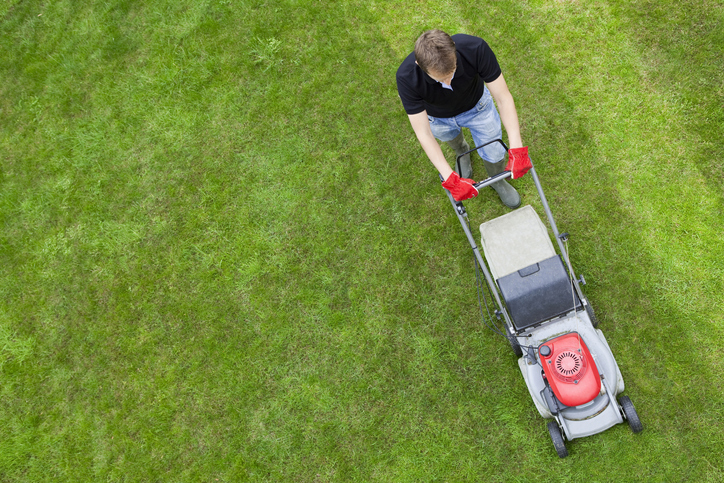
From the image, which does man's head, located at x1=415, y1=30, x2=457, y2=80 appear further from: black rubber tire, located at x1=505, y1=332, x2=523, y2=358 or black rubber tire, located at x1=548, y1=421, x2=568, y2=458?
black rubber tire, located at x1=548, y1=421, x2=568, y2=458

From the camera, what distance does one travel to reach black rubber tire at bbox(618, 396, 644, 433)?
3.16 metres

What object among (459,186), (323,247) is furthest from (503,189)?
(323,247)

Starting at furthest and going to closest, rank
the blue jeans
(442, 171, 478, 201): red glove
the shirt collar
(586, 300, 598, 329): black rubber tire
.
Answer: (586, 300, 598, 329): black rubber tire → the blue jeans → (442, 171, 478, 201): red glove → the shirt collar

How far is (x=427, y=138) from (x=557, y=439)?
233cm

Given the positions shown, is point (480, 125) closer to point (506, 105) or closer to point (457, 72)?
point (506, 105)

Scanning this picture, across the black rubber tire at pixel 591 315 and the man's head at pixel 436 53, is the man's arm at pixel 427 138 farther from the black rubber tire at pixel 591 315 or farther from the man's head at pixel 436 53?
the black rubber tire at pixel 591 315

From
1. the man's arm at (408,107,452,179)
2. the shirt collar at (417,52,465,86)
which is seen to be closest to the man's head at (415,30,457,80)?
the shirt collar at (417,52,465,86)

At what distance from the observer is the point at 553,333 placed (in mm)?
3160

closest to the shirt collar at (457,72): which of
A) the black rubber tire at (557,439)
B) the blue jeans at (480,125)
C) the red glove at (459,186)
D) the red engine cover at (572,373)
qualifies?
the blue jeans at (480,125)

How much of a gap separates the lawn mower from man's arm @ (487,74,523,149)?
5.0 inches

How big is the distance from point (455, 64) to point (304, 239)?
2.21 meters

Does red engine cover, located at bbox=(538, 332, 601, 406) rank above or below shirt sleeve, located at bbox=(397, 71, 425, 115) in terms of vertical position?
below

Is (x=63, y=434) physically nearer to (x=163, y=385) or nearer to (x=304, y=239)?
(x=163, y=385)

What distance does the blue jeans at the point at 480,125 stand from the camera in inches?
123
